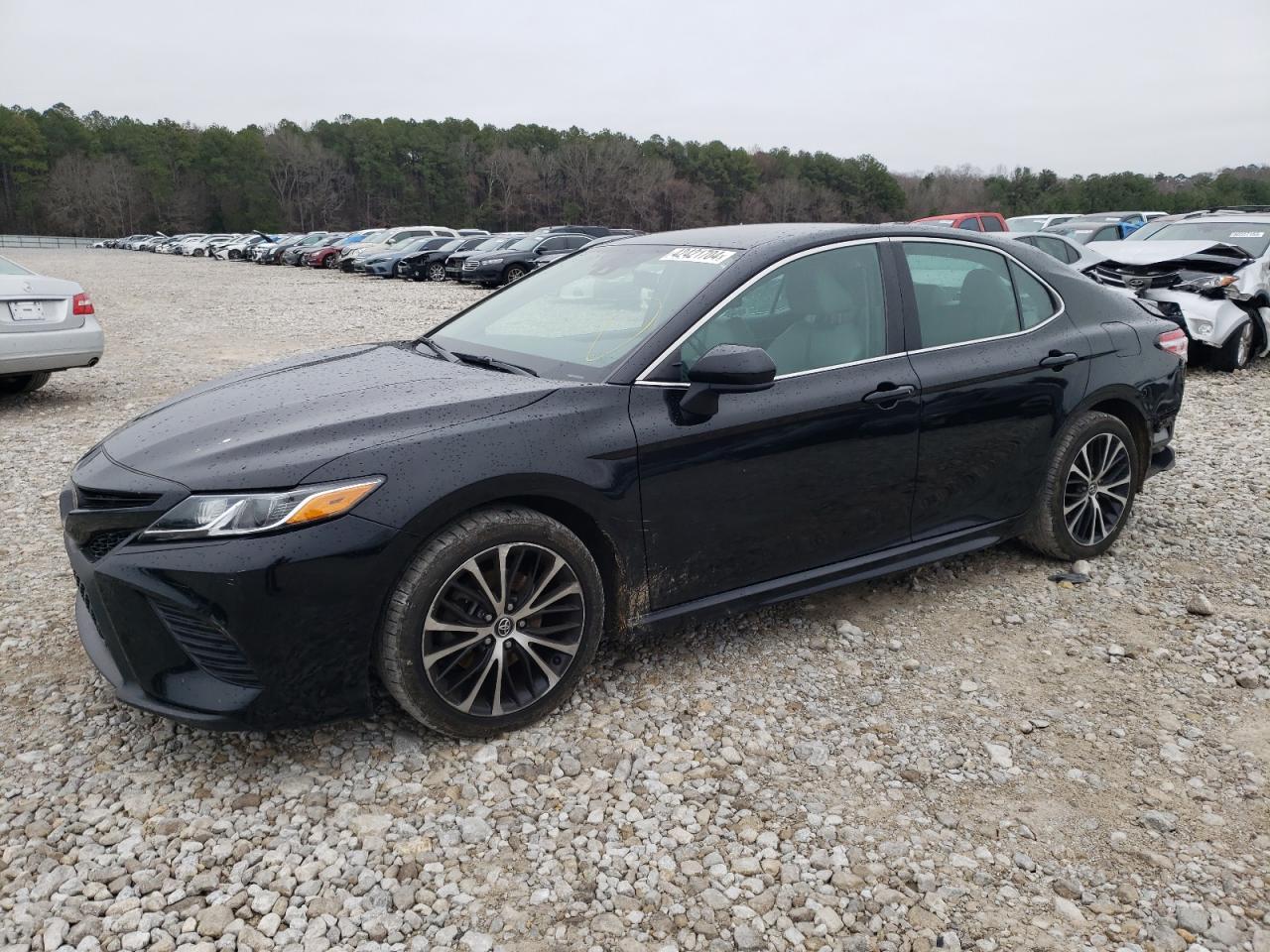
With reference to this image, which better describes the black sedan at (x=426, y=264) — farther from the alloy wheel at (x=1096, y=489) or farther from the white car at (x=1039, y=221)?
the alloy wheel at (x=1096, y=489)

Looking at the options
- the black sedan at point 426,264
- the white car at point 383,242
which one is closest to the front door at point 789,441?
the black sedan at point 426,264

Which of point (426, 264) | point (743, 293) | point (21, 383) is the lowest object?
point (21, 383)

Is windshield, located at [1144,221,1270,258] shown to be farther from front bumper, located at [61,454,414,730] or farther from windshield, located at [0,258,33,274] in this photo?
windshield, located at [0,258,33,274]

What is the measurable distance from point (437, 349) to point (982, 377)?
2293mm

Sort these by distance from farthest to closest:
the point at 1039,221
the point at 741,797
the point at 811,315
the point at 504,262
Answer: the point at 1039,221 → the point at 504,262 → the point at 811,315 → the point at 741,797

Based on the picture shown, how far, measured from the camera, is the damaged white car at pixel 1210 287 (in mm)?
10078

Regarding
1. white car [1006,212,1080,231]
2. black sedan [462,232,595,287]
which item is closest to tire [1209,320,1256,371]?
white car [1006,212,1080,231]

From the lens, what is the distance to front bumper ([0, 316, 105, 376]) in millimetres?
8031

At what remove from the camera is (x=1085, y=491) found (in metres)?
4.64

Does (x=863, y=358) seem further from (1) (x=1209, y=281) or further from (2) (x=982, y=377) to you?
(1) (x=1209, y=281)

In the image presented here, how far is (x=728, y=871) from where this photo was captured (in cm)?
262

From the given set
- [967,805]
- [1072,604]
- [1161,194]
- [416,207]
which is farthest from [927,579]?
[416,207]

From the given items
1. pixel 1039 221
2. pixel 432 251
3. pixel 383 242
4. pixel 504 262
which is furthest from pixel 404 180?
pixel 1039 221

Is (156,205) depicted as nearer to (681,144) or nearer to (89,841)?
(681,144)
